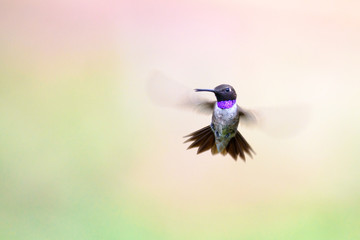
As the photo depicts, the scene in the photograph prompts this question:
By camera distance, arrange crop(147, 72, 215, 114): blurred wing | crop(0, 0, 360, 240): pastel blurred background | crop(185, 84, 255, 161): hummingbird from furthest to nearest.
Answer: crop(0, 0, 360, 240): pastel blurred background, crop(185, 84, 255, 161): hummingbird, crop(147, 72, 215, 114): blurred wing

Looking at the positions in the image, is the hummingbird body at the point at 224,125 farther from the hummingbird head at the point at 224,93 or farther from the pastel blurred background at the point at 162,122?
the pastel blurred background at the point at 162,122

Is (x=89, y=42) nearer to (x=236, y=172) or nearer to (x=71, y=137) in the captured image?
(x=71, y=137)

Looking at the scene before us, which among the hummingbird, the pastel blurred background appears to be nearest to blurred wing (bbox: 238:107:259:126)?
the hummingbird

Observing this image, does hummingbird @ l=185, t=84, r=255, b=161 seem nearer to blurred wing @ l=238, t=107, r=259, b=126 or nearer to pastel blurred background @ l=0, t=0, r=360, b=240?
blurred wing @ l=238, t=107, r=259, b=126

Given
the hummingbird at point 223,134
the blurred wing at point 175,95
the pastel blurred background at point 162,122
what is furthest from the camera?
the pastel blurred background at point 162,122

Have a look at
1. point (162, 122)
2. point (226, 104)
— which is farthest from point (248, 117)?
point (162, 122)

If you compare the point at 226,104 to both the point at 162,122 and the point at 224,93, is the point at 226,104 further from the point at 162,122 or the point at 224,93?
the point at 162,122

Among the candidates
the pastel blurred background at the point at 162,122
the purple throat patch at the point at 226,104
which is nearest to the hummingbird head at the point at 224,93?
the purple throat patch at the point at 226,104
